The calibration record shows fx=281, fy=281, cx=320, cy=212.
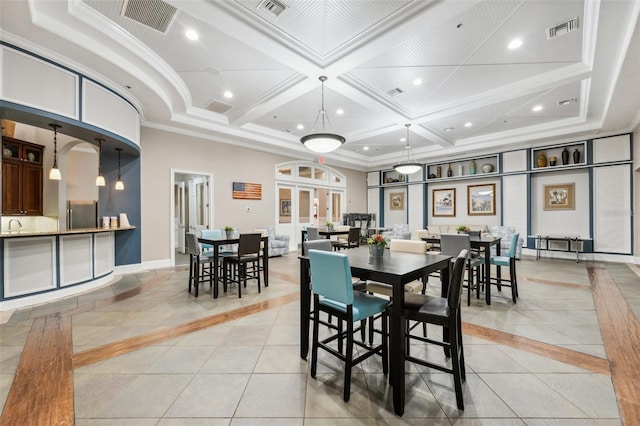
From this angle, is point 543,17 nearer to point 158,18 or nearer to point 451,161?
point 158,18

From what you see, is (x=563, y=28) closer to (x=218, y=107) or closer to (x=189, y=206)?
(x=218, y=107)

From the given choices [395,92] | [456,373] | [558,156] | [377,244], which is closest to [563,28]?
[395,92]

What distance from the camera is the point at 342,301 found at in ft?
6.40

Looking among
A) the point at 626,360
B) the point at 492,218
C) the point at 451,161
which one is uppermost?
the point at 451,161

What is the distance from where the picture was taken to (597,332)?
289cm

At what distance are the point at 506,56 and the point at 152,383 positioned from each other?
5.66 meters

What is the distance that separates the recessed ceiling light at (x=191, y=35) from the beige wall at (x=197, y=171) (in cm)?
325

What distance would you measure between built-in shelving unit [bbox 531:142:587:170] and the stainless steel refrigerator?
423 inches

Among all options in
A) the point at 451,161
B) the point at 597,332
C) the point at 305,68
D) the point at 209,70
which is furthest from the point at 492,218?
the point at 209,70

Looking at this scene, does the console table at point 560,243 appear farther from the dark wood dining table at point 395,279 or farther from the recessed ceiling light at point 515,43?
the dark wood dining table at point 395,279

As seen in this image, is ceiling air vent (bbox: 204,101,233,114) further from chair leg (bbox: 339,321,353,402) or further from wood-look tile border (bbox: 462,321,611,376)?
wood-look tile border (bbox: 462,321,611,376)

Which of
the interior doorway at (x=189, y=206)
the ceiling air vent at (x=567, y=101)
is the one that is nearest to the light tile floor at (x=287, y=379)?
the interior doorway at (x=189, y=206)

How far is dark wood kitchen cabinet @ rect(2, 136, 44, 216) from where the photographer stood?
5.19 meters

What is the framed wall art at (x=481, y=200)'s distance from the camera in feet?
28.8
